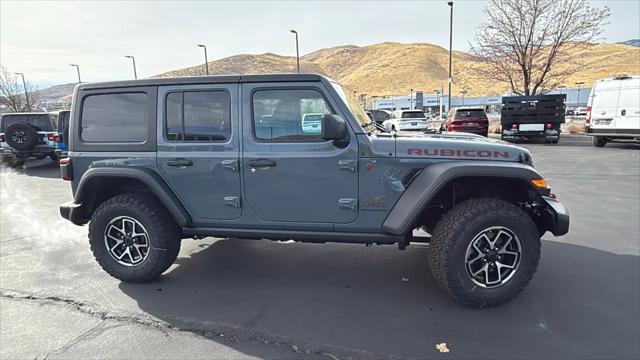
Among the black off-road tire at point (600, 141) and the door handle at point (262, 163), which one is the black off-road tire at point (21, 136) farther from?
the black off-road tire at point (600, 141)

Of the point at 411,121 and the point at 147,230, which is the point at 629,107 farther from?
the point at 147,230

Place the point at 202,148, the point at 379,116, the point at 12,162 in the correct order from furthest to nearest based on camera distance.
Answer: the point at 12,162 < the point at 379,116 < the point at 202,148

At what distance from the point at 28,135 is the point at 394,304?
12.9m

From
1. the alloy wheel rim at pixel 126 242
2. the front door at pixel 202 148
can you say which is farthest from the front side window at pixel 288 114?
the alloy wheel rim at pixel 126 242

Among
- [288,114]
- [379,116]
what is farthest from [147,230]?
[379,116]

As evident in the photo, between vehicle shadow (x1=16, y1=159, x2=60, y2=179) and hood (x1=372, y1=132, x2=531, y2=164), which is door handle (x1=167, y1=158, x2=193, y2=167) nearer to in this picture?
hood (x1=372, y1=132, x2=531, y2=164)

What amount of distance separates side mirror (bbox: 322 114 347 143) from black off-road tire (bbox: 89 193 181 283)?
1881 millimetres

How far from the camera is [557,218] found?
3.16 metres

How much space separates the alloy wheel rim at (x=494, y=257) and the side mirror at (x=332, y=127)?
4.84 ft

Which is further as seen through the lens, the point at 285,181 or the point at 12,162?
the point at 12,162

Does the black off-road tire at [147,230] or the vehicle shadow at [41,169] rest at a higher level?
the black off-road tire at [147,230]

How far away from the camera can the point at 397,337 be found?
9.16 ft

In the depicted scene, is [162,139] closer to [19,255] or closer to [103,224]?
[103,224]

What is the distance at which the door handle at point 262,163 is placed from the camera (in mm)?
3391
